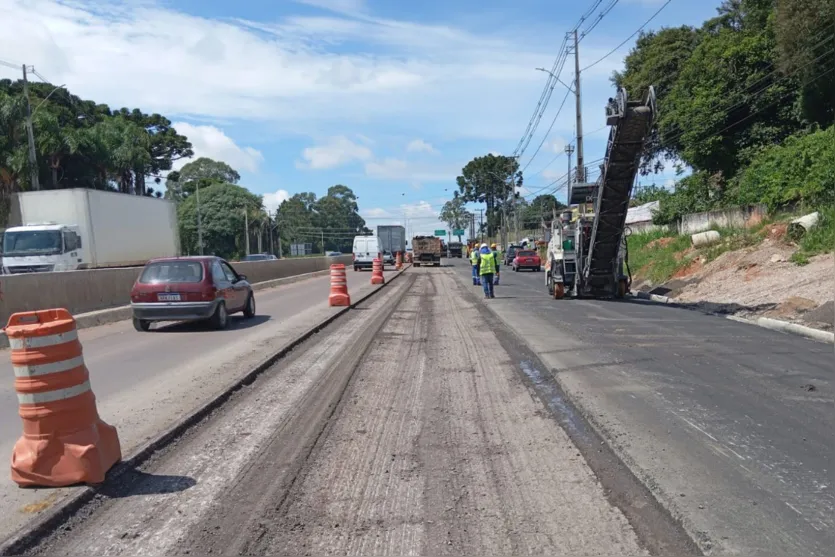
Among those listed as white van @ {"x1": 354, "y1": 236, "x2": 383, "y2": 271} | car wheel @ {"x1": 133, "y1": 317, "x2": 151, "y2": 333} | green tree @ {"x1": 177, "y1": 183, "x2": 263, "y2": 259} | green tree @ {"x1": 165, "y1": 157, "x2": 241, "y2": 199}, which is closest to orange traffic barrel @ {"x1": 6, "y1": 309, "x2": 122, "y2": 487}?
car wheel @ {"x1": 133, "y1": 317, "x2": 151, "y2": 333}

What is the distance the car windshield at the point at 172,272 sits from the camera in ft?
50.4

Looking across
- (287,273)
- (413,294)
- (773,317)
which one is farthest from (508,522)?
(287,273)

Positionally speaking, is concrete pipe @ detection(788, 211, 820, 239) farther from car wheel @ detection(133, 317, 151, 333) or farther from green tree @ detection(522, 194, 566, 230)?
green tree @ detection(522, 194, 566, 230)

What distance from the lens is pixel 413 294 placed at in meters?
27.1

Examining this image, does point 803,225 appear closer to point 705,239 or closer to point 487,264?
point 705,239

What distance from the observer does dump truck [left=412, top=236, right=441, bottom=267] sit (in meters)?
62.1

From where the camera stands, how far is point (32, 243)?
24.8 metres

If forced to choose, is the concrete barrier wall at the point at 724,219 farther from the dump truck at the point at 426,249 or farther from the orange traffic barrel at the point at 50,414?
the dump truck at the point at 426,249

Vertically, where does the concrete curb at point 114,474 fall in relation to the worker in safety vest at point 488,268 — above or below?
below

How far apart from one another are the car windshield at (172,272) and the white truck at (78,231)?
10343 millimetres

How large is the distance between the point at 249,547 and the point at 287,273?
36.5 m

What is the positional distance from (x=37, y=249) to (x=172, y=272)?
1187 cm

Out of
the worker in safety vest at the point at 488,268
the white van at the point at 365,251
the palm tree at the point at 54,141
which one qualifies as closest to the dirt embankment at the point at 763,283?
the worker in safety vest at the point at 488,268

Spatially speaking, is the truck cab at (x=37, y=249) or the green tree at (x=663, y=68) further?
the green tree at (x=663, y=68)
